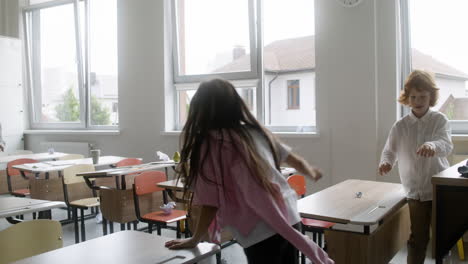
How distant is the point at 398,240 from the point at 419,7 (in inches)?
101

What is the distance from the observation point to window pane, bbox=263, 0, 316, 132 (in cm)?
500

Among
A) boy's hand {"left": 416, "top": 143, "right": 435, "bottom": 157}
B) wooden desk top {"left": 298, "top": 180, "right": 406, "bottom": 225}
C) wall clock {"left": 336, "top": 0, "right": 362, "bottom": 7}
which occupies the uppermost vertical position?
wall clock {"left": 336, "top": 0, "right": 362, "bottom": 7}

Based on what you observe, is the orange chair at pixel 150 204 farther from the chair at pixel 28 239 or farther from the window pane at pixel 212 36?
the window pane at pixel 212 36

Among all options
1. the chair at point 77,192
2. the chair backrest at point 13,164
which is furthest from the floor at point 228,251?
the chair backrest at point 13,164

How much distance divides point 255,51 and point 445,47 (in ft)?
6.64

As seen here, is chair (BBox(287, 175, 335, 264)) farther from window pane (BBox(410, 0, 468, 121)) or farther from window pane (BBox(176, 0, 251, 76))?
window pane (BBox(176, 0, 251, 76))

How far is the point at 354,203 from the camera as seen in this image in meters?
2.54

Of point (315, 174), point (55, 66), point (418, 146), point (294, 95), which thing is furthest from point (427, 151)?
point (55, 66)

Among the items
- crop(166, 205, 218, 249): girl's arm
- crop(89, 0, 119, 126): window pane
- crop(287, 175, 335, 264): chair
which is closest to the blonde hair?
crop(287, 175, 335, 264): chair

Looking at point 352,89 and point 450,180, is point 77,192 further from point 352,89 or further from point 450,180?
point 450,180

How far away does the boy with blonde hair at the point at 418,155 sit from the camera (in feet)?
8.41

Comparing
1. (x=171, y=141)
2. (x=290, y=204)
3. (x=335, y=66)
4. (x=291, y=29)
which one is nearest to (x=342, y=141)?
(x=335, y=66)

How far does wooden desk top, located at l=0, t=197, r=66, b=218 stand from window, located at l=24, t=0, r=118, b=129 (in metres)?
3.99

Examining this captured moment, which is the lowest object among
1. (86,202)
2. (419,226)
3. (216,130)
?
(86,202)
